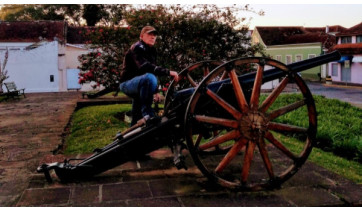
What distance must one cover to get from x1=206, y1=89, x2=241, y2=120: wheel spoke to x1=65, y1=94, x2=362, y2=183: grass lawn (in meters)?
1.93

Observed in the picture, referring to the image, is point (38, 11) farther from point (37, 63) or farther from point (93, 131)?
point (93, 131)

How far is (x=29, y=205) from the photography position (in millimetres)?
3541

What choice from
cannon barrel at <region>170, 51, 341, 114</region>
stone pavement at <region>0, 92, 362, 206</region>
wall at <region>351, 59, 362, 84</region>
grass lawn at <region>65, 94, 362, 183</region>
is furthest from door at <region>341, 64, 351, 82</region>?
cannon barrel at <region>170, 51, 341, 114</region>

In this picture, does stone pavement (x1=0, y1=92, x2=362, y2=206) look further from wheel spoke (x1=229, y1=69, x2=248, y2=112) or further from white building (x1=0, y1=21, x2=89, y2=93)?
white building (x1=0, y1=21, x2=89, y2=93)

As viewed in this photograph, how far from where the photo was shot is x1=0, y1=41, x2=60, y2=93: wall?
26703 mm

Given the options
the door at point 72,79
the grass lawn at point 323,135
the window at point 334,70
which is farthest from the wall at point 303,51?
the grass lawn at point 323,135

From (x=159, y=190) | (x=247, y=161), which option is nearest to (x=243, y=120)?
(x=247, y=161)

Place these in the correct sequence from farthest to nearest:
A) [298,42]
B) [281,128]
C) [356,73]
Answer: [298,42] → [356,73] → [281,128]

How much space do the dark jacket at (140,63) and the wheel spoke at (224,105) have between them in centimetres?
67

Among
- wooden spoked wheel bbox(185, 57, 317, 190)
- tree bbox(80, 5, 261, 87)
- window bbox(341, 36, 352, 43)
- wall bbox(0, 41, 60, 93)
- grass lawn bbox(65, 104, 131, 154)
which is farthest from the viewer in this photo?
window bbox(341, 36, 352, 43)

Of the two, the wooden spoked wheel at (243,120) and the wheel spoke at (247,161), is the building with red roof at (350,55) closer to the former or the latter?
the wooden spoked wheel at (243,120)

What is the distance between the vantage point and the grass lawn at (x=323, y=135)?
18.4 ft

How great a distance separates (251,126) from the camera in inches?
149

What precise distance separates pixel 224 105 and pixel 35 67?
25.8 metres
